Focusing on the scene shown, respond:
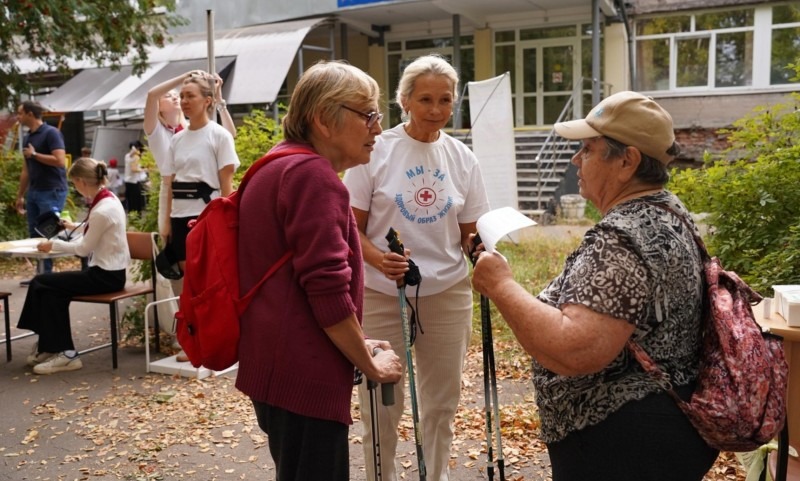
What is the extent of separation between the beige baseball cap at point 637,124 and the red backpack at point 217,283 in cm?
87

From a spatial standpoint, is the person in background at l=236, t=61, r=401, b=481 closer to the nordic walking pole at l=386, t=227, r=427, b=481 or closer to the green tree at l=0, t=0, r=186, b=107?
the nordic walking pole at l=386, t=227, r=427, b=481

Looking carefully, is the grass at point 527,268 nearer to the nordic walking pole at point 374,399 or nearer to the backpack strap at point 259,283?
the nordic walking pole at point 374,399

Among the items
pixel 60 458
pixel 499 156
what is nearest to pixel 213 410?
pixel 60 458

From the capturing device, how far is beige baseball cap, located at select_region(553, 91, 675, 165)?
6.96 feet

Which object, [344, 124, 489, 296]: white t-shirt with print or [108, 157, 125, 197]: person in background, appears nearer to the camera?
[344, 124, 489, 296]: white t-shirt with print

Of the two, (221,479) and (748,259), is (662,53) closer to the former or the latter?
(748,259)

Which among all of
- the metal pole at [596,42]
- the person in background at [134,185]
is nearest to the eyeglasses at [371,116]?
the person in background at [134,185]

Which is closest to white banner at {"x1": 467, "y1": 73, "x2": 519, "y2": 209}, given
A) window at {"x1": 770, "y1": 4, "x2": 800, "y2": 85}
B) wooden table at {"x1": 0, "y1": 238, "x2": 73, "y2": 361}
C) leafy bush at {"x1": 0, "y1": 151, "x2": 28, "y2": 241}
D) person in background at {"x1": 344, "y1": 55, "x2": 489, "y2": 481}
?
wooden table at {"x1": 0, "y1": 238, "x2": 73, "y2": 361}

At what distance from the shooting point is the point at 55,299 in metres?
6.12

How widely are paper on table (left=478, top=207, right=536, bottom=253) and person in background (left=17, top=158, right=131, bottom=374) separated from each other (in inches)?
176

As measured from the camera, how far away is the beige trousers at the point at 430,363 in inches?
133

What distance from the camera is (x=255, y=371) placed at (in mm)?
2234

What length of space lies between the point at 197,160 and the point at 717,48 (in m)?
16.7

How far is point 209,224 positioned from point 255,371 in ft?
1.49
